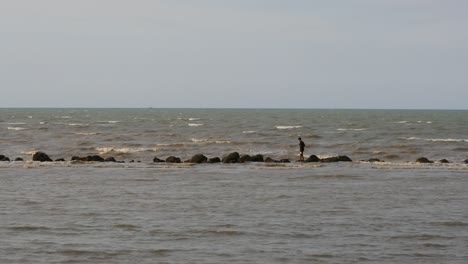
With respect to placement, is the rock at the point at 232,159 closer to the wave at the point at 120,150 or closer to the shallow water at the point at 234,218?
the shallow water at the point at 234,218

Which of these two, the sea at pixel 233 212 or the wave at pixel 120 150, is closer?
the sea at pixel 233 212

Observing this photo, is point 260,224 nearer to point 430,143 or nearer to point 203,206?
point 203,206

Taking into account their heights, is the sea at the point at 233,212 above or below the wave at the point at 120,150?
above

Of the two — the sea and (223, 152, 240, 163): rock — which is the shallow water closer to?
the sea

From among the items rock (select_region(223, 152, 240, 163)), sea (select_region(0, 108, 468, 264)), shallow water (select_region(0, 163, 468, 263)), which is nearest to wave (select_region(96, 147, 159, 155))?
sea (select_region(0, 108, 468, 264))

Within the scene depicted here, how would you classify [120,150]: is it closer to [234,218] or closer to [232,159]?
[232,159]

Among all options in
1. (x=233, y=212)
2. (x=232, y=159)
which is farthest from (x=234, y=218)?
(x=232, y=159)

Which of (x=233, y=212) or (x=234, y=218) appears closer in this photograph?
(x=234, y=218)

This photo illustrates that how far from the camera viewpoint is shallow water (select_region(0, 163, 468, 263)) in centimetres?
1302

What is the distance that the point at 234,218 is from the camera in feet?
→ 54.2

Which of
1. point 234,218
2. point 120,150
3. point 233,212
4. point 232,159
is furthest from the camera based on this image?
point 120,150

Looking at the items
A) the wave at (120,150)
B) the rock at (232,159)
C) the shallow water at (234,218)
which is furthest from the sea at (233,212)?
the wave at (120,150)

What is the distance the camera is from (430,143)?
4975 centimetres

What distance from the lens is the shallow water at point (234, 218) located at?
42.7ft
